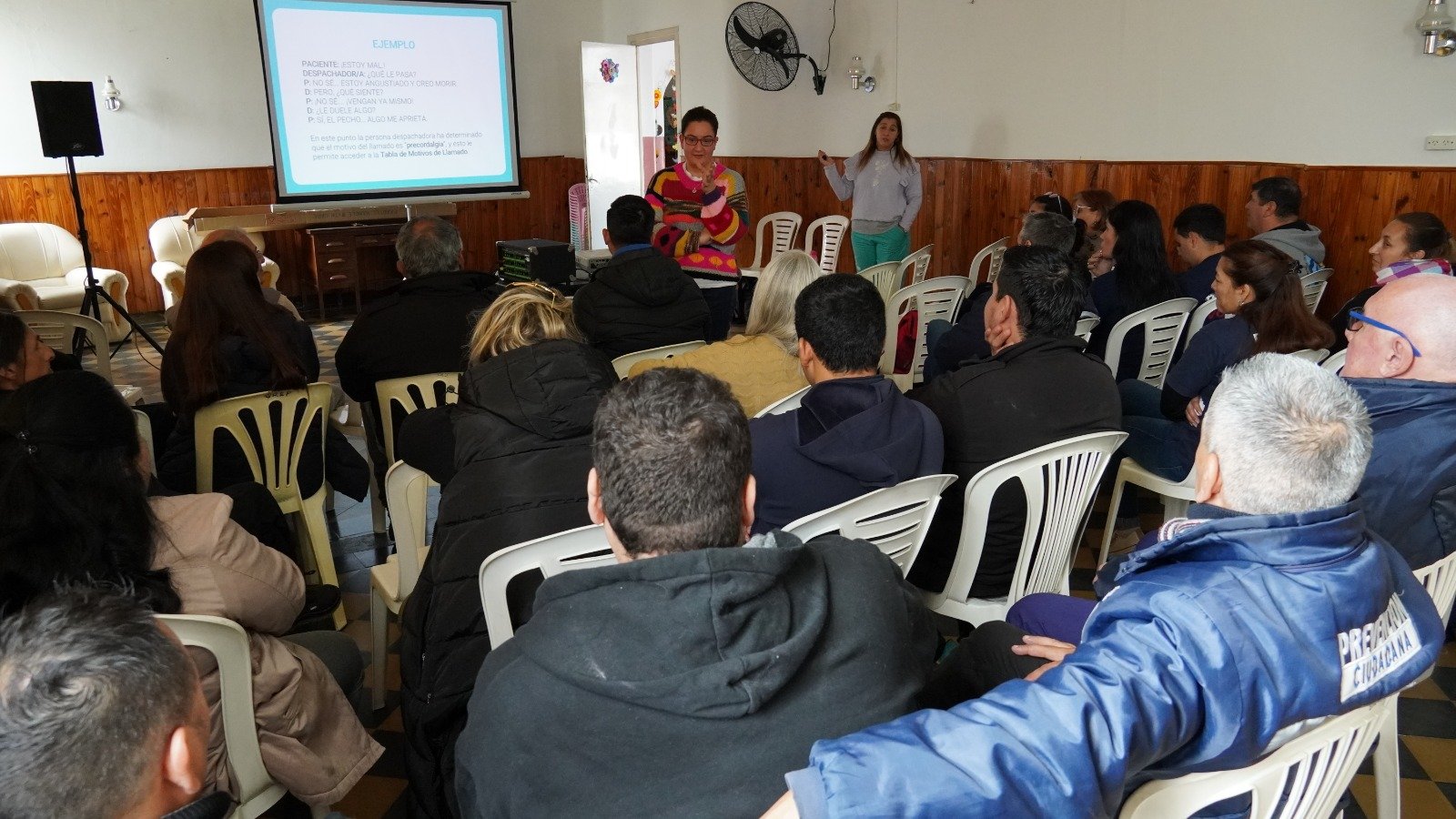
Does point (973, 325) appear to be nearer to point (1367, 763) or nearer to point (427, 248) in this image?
point (1367, 763)

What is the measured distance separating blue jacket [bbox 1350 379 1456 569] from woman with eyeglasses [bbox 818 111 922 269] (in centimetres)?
480

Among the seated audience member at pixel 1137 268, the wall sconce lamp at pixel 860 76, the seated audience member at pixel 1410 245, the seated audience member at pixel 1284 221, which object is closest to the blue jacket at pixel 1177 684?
the seated audience member at pixel 1410 245

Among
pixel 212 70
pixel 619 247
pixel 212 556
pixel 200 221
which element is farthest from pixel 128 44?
pixel 212 556

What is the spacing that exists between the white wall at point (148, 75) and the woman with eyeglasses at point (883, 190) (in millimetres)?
4522

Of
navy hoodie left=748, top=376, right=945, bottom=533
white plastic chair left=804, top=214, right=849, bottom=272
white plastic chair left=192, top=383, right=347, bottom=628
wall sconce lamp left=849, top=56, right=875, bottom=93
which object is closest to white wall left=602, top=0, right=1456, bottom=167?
wall sconce lamp left=849, top=56, right=875, bottom=93

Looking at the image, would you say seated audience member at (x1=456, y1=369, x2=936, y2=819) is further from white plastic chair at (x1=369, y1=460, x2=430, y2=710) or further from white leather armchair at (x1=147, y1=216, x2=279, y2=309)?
white leather armchair at (x1=147, y1=216, x2=279, y2=309)

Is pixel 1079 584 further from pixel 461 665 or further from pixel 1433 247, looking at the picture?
pixel 461 665

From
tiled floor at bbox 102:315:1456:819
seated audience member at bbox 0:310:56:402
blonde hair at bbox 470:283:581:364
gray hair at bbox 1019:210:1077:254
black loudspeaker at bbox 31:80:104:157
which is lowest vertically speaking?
tiled floor at bbox 102:315:1456:819

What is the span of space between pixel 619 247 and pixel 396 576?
71.6 inches

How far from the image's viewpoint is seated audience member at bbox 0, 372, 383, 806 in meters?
1.48

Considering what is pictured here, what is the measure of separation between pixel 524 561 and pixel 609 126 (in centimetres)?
899

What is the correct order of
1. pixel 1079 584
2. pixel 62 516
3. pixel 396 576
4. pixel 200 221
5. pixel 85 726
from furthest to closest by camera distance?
pixel 200 221 < pixel 1079 584 < pixel 396 576 < pixel 62 516 < pixel 85 726

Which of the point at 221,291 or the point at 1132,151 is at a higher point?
the point at 1132,151

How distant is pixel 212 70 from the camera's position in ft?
25.8
